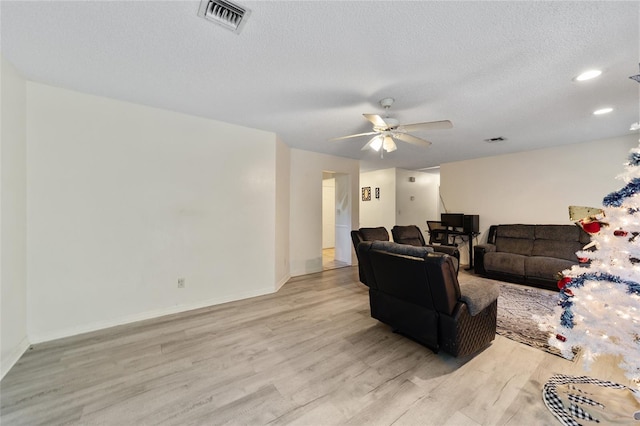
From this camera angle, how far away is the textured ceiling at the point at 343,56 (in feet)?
4.92

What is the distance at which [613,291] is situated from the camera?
1.47m

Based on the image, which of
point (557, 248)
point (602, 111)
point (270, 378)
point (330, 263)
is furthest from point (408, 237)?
point (270, 378)

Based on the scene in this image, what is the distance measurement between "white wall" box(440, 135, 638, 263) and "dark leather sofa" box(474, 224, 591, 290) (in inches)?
14.4

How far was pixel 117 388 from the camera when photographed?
184 cm

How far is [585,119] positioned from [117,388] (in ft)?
18.8

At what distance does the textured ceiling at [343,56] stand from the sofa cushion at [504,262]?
7.57 feet

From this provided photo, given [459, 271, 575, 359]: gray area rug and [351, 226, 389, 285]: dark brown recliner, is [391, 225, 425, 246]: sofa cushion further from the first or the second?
[459, 271, 575, 359]: gray area rug

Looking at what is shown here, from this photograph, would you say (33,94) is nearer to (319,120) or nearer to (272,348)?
(319,120)

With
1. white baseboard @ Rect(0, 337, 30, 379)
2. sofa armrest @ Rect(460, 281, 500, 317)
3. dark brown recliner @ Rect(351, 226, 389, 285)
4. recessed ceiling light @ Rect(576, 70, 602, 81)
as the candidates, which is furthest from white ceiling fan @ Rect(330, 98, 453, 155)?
white baseboard @ Rect(0, 337, 30, 379)

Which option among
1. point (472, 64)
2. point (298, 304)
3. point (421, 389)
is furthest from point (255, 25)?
point (298, 304)

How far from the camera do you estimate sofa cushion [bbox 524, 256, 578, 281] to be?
388 cm

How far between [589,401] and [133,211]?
14.2 feet

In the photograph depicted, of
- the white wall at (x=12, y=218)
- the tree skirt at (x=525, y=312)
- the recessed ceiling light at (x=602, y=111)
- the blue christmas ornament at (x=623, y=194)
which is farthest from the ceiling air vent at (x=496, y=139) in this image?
the white wall at (x=12, y=218)

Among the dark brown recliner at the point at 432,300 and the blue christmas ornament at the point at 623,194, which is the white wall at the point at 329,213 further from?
the blue christmas ornament at the point at 623,194
